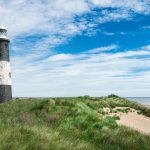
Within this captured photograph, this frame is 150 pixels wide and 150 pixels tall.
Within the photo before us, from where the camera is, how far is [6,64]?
109 feet

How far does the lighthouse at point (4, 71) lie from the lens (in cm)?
3284

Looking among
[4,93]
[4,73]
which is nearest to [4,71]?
[4,73]

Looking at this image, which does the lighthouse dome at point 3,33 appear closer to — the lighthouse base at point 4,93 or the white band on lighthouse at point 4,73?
the white band on lighthouse at point 4,73

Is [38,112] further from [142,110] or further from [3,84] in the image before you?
[3,84]

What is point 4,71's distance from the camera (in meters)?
33.0

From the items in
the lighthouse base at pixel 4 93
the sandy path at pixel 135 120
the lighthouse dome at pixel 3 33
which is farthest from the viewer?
the lighthouse dome at pixel 3 33

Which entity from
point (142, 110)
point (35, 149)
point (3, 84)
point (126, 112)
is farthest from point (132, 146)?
point (3, 84)

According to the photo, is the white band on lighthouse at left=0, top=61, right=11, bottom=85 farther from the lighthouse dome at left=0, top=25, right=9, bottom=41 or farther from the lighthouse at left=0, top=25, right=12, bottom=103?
the lighthouse dome at left=0, top=25, right=9, bottom=41

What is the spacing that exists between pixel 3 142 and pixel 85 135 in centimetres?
357

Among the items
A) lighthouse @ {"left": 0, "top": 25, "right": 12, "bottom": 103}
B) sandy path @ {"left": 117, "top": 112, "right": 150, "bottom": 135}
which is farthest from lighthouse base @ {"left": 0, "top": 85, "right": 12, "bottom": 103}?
sandy path @ {"left": 117, "top": 112, "right": 150, "bottom": 135}

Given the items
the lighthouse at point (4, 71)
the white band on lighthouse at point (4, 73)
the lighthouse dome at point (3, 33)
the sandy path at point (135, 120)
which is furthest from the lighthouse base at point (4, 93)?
the sandy path at point (135, 120)

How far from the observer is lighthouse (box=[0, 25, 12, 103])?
32.8m

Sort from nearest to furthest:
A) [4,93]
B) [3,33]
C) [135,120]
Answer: [135,120] < [4,93] < [3,33]

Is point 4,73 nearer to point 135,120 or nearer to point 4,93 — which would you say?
point 4,93
